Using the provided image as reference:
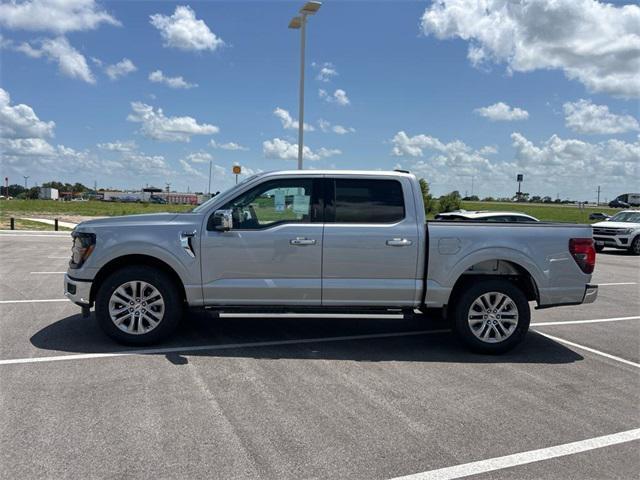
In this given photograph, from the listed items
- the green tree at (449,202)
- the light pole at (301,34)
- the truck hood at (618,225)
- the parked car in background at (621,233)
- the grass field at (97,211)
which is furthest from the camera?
the green tree at (449,202)

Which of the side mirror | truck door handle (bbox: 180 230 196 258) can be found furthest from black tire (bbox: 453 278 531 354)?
truck door handle (bbox: 180 230 196 258)

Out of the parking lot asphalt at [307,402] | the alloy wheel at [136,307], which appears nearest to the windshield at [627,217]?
the parking lot asphalt at [307,402]

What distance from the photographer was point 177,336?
6.34 meters

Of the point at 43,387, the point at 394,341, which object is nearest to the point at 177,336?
the point at 43,387

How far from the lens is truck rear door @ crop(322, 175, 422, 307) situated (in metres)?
5.80

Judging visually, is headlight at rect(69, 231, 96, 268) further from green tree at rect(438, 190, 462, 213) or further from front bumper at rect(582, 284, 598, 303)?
green tree at rect(438, 190, 462, 213)

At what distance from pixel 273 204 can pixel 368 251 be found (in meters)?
1.16

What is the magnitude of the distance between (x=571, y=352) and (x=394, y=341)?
2.04 meters

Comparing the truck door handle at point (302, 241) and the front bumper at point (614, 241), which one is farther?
the front bumper at point (614, 241)

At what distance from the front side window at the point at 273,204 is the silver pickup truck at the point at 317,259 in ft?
0.04

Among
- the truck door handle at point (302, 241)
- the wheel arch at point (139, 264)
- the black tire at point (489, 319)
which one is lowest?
the black tire at point (489, 319)

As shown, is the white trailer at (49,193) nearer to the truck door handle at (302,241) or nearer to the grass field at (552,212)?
the grass field at (552,212)

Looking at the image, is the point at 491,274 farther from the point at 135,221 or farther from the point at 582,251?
the point at 135,221

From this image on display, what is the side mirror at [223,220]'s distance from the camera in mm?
5703
